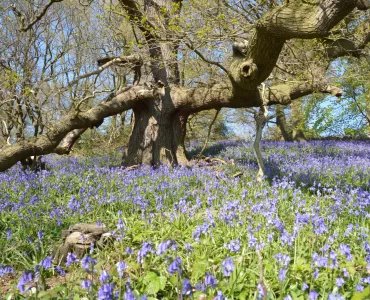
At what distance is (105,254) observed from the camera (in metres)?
3.34

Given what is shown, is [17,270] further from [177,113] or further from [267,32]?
[177,113]

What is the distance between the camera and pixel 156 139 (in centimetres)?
882

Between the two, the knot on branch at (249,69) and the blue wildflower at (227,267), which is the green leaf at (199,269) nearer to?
the blue wildflower at (227,267)

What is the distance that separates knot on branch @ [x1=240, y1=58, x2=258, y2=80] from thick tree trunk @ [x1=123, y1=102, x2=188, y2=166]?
3.15 meters


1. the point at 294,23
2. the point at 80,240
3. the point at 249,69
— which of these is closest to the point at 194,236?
the point at 80,240

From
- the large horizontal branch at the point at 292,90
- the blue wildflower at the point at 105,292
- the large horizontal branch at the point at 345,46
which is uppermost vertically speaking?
the large horizontal branch at the point at 345,46

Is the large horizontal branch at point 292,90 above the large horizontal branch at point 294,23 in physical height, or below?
below

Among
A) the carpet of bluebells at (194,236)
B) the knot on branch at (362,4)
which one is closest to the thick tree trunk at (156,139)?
the carpet of bluebells at (194,236)

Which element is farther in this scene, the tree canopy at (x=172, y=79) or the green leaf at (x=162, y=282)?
the tree canopy at (x=172, y=79)

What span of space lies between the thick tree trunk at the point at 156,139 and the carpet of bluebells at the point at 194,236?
3.08ft

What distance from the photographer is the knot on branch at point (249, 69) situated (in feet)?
19.2

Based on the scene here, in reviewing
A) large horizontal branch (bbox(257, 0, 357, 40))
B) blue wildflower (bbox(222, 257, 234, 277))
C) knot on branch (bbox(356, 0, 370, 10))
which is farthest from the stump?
knot on branch (bbox(356, 0, 370, 10))

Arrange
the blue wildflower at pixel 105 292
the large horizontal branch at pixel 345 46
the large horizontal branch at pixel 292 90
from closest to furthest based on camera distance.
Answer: the blue wildflower at pixel 105 292, the large horizontal branch at pixel 292 90, the large horizontal branch at pixel 345 46

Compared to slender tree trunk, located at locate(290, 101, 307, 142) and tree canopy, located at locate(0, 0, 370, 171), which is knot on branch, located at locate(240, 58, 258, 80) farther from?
slender tree trunk, located at locate(290, 101, 307, 142)
